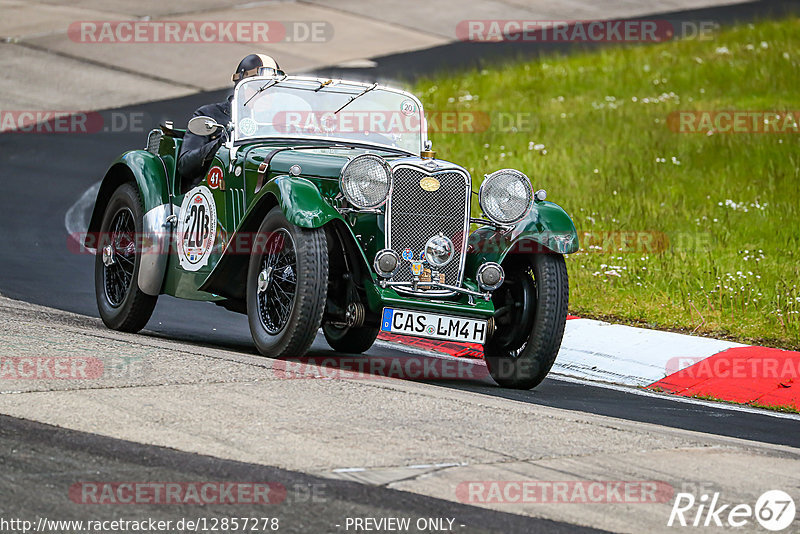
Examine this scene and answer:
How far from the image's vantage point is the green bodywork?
7.35 metres

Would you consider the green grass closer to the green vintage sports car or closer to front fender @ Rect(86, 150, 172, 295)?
the green vintage sports car

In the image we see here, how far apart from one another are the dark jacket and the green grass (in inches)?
137

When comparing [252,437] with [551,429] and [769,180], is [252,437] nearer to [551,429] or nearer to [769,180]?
[551,429]

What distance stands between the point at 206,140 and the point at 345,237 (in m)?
1.64

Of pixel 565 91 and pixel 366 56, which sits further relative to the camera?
pixel 366 56

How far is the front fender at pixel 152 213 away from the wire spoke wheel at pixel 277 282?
4.58 feet

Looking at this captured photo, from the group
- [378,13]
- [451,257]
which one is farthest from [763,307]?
[378,13]

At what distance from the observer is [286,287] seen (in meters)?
7.49

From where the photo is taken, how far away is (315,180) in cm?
770

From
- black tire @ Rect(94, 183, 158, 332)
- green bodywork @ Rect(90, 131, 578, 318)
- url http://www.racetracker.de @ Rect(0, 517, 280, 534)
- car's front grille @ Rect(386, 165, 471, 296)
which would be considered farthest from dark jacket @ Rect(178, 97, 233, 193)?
url http://www.racetracker.de @ Rect(0, 517, 280, 534)

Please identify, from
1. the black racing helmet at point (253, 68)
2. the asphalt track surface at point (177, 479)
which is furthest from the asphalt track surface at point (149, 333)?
the black racing helmet at point (253, 68)

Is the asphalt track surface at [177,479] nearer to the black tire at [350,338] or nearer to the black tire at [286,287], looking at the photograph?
the black tire at [286,287]

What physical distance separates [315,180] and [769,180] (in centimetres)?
839

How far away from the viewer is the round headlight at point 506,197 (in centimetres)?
776
